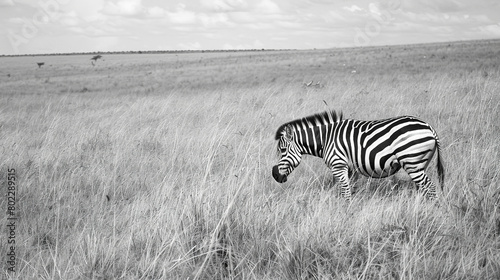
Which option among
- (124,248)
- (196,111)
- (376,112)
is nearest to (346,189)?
(124,248)

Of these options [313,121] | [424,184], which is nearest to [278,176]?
[313,121]

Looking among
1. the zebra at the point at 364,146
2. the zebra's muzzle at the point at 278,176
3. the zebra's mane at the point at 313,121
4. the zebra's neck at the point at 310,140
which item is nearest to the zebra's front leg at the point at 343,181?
the zebra at the point at 364,146

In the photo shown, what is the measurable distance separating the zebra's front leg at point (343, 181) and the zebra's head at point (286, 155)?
462mm

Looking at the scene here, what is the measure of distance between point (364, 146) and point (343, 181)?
1.41 ft

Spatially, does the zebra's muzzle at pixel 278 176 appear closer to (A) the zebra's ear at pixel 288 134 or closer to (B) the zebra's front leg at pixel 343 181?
(A) the zebra's ear at pixel 288 134

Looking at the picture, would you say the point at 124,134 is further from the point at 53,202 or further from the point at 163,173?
the point at 53,202

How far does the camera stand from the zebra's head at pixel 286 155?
380 cm

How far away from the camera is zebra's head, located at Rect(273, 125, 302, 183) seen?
380cm

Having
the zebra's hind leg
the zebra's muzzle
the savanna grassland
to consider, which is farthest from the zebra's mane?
the zebra's hind leg

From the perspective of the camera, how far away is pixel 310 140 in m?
3.97

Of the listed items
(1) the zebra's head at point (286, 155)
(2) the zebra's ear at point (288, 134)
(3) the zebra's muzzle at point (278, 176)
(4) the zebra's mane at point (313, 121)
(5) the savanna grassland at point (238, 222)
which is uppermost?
(4) the zebra's mane at point (313, 121)

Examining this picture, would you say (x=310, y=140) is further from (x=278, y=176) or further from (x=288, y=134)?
(x=278, y=176)

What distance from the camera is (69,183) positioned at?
4.33m

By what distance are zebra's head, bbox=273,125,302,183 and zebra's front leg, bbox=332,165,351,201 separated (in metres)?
0.46
